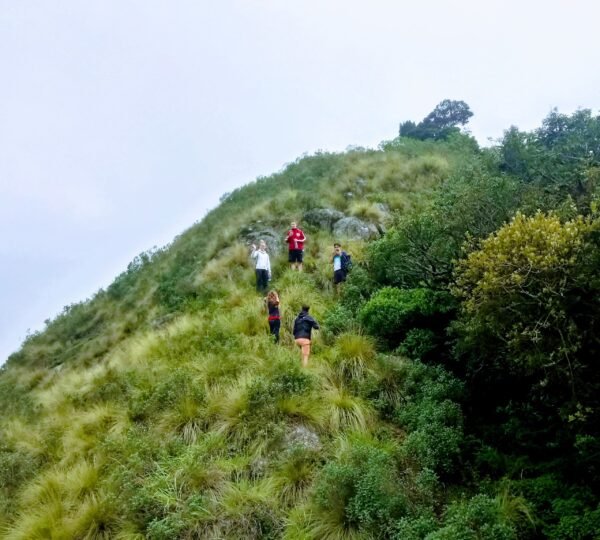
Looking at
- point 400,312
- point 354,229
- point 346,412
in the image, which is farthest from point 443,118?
point 346,412

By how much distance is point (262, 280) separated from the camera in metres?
13.8

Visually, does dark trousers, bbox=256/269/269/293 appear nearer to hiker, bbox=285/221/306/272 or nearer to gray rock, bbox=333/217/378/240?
hiker, bbox=285/221/306/272

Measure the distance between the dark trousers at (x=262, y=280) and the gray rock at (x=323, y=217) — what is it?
371cm

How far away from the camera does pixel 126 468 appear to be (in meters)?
7.69

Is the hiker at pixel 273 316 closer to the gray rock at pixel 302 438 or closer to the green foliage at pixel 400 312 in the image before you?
the green foliage at pixel 400 312

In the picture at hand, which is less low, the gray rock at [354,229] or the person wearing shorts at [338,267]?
the gray rock at [354,229]

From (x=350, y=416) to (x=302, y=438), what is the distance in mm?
875

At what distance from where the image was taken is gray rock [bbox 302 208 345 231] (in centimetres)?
1703

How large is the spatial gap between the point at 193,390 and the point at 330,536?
375 centimetres

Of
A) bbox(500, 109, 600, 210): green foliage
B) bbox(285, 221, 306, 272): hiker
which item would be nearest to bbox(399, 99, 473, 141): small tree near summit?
bbox(500, 109, 600, 210): green foliage

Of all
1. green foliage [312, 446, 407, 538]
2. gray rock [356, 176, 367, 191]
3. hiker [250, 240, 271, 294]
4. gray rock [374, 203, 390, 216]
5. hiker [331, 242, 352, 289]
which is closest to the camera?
green foliage [312, 446, 407, 538]

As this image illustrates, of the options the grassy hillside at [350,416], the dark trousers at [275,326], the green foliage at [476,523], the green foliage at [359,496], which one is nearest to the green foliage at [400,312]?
the grassy hillside at [350,416]

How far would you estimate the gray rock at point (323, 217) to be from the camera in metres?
17.0

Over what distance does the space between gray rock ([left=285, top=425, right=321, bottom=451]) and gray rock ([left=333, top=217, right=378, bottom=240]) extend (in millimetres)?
8983
